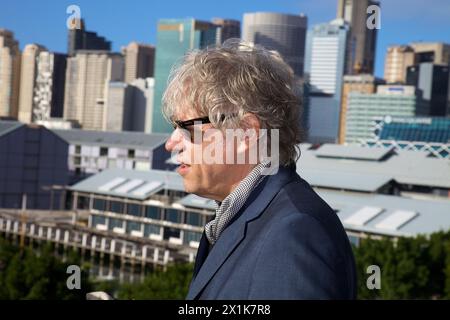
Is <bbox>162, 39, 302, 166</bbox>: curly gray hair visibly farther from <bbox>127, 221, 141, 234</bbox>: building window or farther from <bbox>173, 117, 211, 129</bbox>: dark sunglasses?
<bbox>127, 221, 141, 234</bbox>: building window

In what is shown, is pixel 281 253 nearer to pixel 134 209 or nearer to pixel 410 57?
pixel 134 209

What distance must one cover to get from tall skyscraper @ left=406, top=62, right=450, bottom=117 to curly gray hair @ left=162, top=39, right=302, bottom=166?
4739cm

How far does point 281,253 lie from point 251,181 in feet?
0.45

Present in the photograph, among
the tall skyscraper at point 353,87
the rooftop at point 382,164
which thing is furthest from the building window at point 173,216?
the tall skyscraper at point 353,87

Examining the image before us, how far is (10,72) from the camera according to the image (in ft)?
70.3

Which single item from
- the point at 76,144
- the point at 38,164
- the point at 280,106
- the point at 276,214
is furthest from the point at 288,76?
the point at 76,144

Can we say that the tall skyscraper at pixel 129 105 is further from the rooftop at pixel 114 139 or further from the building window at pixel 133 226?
the building window at pixel 133 226

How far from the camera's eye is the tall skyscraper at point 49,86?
18.7 meters

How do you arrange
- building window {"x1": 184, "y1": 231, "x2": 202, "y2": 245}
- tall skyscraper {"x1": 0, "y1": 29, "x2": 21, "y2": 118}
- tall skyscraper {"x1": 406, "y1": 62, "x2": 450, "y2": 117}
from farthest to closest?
tall skyscraper {"x1": 406, "y1": 62, "x2": 450, "y2": 117}, tall skyscraper {"x1": 0, "y1": 29, "x2": 21, "y2": 118}, building window {"x1": 184, "y1": 231, "x2": 202, "y2": 245}

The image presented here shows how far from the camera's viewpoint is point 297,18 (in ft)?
190

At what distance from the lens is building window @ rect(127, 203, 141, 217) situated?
13.1 meters

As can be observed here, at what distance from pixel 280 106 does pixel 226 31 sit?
46.9 m

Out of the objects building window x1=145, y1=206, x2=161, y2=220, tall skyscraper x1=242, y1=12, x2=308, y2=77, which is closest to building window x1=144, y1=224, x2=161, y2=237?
building window x1=145, y1=206, x2=161, y2=220
